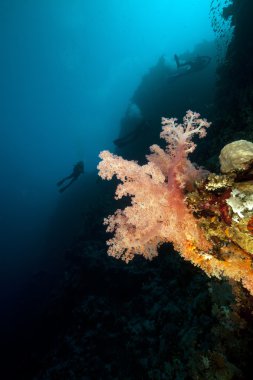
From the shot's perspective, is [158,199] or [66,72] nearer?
[158,199]

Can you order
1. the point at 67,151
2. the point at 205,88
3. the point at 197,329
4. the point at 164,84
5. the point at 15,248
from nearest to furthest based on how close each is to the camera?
the point at 197,329 < the point at 205,88 < the point at 164,84 < the point at 15,248 < the point at 67,151

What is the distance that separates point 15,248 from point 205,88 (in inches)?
973

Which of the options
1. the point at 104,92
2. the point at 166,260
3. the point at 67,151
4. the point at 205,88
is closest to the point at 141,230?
the point at 166,260

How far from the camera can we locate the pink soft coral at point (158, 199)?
8.82ft

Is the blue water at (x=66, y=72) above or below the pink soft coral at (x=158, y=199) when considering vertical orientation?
above

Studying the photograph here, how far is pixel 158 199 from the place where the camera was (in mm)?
2715

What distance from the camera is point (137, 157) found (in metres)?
12.3

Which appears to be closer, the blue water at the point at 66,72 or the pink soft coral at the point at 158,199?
the pink soft coral at the point at 158,199

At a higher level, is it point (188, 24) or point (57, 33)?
point (188, 24)

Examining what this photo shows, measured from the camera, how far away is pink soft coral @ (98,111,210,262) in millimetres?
2689

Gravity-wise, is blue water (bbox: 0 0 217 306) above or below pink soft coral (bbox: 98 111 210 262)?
above

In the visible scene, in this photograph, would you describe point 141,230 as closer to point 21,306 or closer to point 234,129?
point 234,129

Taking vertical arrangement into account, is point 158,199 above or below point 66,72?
below

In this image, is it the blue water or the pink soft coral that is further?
the blue water
